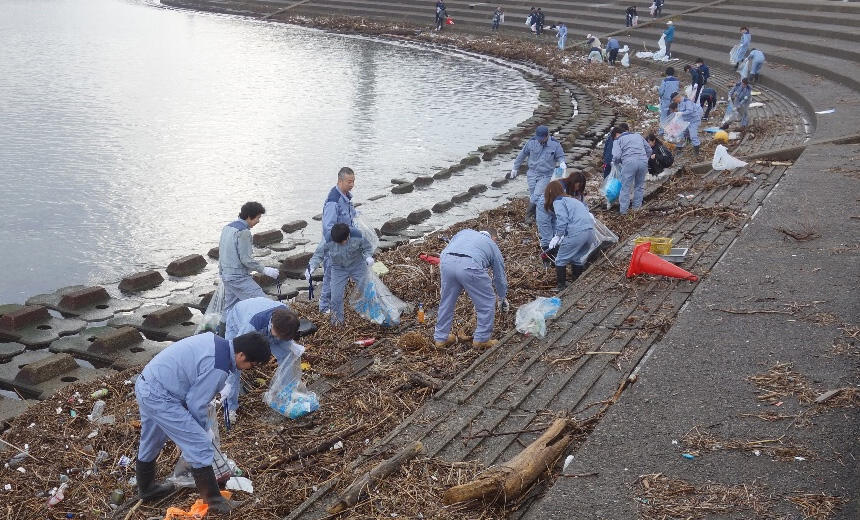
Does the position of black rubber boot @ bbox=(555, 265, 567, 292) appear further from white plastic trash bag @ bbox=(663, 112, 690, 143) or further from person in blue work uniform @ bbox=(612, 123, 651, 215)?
white plastic trash bag @ bbox=(663, 112, 690, 143)

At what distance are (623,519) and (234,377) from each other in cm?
322

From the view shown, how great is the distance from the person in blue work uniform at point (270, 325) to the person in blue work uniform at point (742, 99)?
1272 centimetres

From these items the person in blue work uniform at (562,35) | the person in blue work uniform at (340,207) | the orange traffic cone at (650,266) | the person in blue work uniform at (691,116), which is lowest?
the orange traffic cone at (650,266)

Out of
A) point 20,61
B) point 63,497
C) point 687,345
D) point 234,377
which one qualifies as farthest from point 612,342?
point 20,61

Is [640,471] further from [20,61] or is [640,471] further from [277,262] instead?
[20,61]

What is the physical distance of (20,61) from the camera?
2483cm

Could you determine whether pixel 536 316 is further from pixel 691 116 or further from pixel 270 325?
pixel 691 116

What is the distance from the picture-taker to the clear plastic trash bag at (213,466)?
5.15 meters

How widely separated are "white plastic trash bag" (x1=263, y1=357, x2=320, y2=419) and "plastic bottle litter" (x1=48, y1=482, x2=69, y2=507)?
5.02 ft

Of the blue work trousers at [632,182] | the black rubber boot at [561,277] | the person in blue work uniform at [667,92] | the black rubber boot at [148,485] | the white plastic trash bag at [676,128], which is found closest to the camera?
the black rubber boot at [148,485]

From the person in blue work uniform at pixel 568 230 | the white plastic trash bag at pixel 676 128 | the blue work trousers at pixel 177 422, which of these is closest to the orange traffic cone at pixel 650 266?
the person in blue work uniform at pixel 568 230

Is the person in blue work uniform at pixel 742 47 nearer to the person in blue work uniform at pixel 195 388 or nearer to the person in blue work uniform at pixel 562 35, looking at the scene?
the person in blue work uniform at pixel 562 35

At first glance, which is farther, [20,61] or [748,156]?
[20,61]

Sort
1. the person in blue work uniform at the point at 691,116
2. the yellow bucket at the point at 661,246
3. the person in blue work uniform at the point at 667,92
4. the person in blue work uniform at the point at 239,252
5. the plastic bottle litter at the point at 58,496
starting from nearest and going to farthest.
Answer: the plastic bottle litter at the point at 58,496 → the person in blue work uniform at the point at 239,252 → the yellow bucket at the point at 661,246 → the person in blue work uniform at the point at 691,116 → the person in blue work uniform at the point at 667,92
